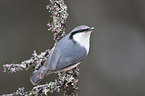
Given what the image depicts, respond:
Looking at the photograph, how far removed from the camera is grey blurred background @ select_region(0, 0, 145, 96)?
2.98 metres

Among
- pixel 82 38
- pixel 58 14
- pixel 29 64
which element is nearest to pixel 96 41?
pixel 82 38

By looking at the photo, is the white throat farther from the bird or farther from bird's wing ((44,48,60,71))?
Result: bird's wing ((44,48,60,71))

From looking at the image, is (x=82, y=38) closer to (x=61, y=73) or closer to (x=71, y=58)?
(x=71, y=58)

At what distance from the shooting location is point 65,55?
177 cm

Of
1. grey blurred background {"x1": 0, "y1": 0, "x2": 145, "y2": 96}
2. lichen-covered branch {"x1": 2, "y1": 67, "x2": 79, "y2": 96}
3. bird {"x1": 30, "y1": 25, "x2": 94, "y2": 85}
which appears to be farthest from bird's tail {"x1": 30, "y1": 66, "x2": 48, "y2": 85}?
grey blurred background {"x1": 0, "y1": 0, "x2": 145, "y2": 96}

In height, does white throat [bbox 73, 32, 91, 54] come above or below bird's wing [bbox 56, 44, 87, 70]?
above

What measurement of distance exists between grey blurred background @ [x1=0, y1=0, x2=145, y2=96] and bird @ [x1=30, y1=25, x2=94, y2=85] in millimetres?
1076

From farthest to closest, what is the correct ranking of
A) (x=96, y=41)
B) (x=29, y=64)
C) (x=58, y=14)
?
(x=96, y=41), (x=58, y=14), (x=29, y=64)

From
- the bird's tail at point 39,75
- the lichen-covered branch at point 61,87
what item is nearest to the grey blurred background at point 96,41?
the bird's tail at point 39,75

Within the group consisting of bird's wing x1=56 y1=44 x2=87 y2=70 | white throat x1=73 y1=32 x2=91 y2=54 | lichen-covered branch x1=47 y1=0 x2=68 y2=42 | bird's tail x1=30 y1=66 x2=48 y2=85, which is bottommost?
bird's tail x1=30 y1=66 x2=48 y2=85

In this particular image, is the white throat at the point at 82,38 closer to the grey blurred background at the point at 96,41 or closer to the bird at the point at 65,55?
the bird at the point at 65,55

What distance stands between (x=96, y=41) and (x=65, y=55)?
5.60 feet

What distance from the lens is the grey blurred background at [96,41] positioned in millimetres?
2979

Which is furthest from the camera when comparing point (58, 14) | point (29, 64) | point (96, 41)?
point (96, 41)
